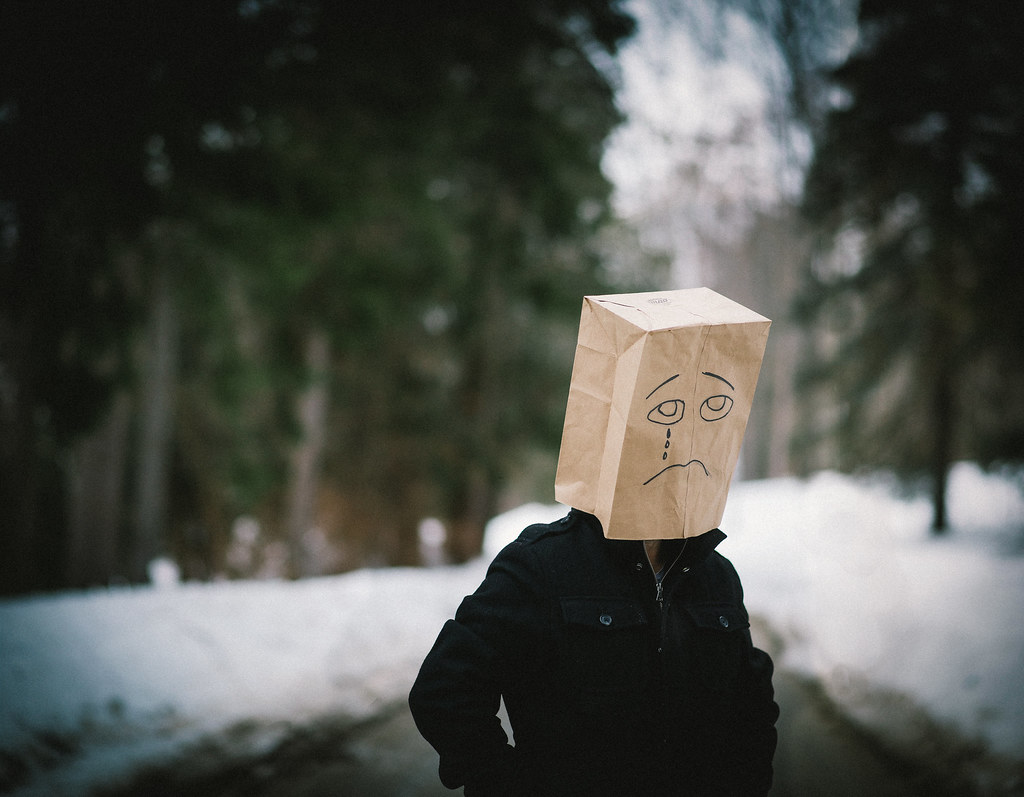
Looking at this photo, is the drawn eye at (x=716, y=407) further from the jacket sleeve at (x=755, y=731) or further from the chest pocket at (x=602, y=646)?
the jacket sleeve at (x=755, y=731)

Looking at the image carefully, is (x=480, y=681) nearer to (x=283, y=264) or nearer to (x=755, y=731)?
(x=755, y=731)

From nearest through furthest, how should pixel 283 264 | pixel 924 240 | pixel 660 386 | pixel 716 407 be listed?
1. pixel 660 386
2. pixel 716 407
3. pixel 283 264
4. pixel 924 240

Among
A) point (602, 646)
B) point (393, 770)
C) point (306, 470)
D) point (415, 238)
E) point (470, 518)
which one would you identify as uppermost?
point (415, 238)

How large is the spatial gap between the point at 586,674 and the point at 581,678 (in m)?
0.02

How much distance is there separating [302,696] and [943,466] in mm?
10235

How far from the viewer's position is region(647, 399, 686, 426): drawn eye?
5.38ft

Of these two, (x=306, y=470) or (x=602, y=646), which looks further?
(x=306, y=470)

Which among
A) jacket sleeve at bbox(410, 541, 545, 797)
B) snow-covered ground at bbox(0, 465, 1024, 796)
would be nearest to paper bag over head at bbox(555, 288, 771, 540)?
jacket sleeve at bbox(410, 541, 545, 797)

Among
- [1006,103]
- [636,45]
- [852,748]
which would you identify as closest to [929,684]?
[852,748]

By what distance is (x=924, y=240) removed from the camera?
10.6 m

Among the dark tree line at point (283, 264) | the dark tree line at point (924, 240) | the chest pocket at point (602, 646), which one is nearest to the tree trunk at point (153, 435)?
the dark tree line at point (283, 264)

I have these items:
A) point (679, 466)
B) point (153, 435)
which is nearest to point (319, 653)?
point (153, 435)

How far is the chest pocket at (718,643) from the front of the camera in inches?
72.4

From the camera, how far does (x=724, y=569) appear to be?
2.00 meters
